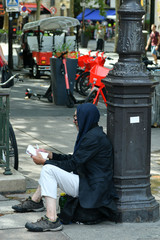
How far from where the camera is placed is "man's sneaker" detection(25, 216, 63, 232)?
4828mm

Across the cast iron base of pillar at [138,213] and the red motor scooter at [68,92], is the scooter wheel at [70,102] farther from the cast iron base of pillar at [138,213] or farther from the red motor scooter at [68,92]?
the cast iron base of pillar at [138,213]

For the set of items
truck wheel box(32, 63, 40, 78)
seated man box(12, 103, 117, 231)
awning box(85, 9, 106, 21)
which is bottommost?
awning box(85, 9, 106, 21)

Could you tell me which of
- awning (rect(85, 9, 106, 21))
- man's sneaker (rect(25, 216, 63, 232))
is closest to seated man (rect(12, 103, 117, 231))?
man's sneaker (rect(25, 216, 63, 232))

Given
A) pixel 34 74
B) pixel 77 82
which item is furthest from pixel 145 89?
pixel 34 74

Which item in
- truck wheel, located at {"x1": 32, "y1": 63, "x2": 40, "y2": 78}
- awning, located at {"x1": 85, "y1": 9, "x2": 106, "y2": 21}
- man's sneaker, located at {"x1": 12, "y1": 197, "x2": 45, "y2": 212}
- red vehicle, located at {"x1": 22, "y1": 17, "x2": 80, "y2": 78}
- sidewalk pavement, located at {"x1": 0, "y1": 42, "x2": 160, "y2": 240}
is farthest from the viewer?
awning, located at {"x1": 85, "y1": 9, "x2": 106, "y2": 21}

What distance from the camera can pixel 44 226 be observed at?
485cm

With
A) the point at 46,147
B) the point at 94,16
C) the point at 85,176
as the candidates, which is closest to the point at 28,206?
the point at 85,176

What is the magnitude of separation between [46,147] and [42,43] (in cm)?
1136

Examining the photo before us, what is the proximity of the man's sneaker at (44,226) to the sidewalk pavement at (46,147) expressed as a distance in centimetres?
4

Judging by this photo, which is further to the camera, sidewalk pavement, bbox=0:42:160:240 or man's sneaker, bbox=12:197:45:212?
man's sneaker, bbox=12:197:45:212

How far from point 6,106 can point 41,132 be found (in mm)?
3776

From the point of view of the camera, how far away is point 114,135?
5043 mm

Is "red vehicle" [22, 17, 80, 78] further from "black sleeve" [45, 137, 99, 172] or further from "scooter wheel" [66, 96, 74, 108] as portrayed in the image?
"black sleeve" [45, 137, 99, 172]

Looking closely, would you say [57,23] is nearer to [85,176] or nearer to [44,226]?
[85,176]
